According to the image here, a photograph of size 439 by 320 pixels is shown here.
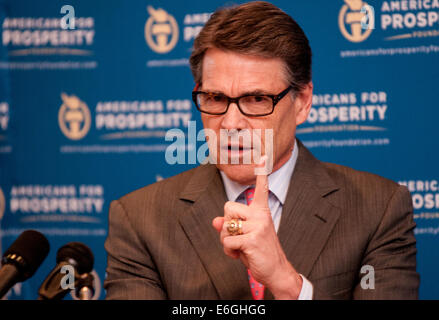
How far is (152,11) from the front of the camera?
2859 millimetres

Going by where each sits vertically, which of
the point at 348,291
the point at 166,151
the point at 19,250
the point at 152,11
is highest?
the point at 152,11

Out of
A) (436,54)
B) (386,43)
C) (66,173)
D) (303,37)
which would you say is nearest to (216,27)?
(303,37)

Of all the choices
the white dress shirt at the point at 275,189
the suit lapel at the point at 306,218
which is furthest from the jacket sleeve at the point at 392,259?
the white dress shirt at the point at 275,189

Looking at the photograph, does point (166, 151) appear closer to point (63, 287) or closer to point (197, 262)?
point (197, 262)

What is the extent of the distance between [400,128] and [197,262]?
139cm

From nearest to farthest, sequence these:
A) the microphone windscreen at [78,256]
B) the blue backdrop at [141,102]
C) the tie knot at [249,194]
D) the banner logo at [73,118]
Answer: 1. the microphone windscreen at [78,256]
2. the tie knot at [249,194]
3. the blue backdrop at [141,102]
4. the banner logo at [73,118]

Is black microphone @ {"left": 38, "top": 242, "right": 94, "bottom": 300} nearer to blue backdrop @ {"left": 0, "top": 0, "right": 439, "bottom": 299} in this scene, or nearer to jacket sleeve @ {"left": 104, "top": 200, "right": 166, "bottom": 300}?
jacket sleeve @ {"left": 104, "top": 200, "right": 166, "bottom": 300}

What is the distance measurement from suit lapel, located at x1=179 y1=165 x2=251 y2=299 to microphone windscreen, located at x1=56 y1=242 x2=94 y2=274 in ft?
1.24

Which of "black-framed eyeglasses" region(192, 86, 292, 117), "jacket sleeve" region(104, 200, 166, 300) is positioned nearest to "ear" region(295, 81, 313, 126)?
"black-framed eyeglasses" region(192, 86, 292, 117)

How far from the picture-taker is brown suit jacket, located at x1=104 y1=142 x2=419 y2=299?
1.78 metres

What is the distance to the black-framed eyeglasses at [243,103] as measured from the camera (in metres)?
1.80

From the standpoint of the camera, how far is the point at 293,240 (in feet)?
5.94

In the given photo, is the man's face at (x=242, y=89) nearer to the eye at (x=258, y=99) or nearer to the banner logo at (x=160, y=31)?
the eye at (x=258, y=99)

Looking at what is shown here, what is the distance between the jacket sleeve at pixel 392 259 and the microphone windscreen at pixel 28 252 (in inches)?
41.6
